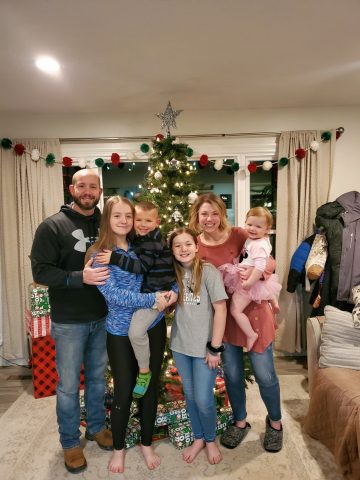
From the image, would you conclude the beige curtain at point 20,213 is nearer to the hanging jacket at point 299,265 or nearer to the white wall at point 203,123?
the white wall at point 203,123

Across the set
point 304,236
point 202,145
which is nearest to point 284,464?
point 304,236

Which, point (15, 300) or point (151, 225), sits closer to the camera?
point (151, 225)

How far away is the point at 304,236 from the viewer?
3395 mm

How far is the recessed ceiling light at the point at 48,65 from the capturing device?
2215 millimetres

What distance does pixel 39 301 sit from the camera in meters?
2.81

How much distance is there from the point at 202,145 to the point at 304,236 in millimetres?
1420

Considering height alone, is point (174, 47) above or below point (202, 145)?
above

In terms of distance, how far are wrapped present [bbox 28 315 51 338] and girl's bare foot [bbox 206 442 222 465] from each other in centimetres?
163

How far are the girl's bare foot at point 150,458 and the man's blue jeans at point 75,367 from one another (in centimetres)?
41

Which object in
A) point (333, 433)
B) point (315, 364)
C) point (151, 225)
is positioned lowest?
point (333, 433)

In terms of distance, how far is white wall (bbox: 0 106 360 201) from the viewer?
3.37 meters

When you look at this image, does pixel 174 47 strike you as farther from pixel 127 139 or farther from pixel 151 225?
pixel 127 139

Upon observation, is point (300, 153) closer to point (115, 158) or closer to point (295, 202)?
point (295, 202)

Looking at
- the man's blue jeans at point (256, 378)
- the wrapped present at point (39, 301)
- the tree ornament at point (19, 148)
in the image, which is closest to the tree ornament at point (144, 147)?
the tree ornament at point (19, 148)
